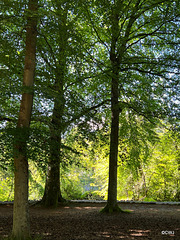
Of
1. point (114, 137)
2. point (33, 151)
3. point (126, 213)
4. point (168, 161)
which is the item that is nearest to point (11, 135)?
point (33, 151)

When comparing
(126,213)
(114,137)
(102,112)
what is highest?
(102,112)

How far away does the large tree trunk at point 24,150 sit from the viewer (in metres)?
4.87

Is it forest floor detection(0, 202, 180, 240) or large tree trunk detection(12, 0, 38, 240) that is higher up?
large tree trunk detection(12, 0, 38, 240)

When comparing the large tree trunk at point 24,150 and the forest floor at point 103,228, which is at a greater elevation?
the large tree trunk at point 24,150

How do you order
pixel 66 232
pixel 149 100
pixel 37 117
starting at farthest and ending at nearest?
pixel 149 100 < pixel 37 117 < pixel 66 232

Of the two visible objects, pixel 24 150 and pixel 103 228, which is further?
pixel 103 228

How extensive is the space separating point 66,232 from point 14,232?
131cm

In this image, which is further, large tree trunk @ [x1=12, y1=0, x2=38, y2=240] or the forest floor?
the forest floor

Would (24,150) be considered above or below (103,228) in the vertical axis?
above

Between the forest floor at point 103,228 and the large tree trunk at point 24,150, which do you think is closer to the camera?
the large tree trunk at point 24,150

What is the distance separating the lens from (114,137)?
902cm

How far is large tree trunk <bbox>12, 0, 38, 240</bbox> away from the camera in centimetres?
487

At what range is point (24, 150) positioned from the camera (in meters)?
4.90

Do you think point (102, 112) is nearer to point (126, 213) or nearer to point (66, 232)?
point (126, 213)
